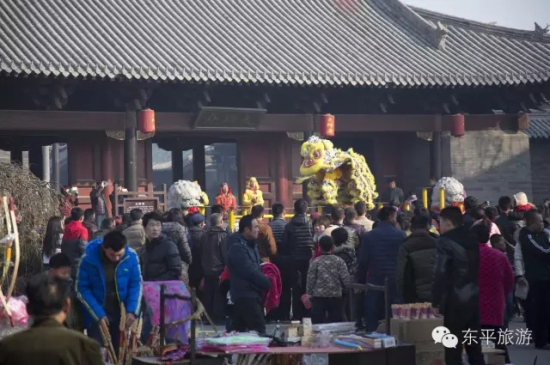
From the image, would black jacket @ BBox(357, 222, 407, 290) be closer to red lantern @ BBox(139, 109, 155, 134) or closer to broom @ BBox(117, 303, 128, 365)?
broom @ BBox(117, 303, 128, 365)

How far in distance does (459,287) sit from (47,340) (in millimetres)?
4308

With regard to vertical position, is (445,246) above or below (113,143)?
below

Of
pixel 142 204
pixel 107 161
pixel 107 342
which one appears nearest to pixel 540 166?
pixel 107 161

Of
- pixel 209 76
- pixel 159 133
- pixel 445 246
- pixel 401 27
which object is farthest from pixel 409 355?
pixel 401 27

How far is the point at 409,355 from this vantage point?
8.75 metres

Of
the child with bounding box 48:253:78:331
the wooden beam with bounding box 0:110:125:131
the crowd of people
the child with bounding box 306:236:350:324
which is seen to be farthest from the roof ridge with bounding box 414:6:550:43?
the child with bounding box 48:253:78:331

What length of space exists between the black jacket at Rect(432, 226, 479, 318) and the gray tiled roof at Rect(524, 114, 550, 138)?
69.5 ft

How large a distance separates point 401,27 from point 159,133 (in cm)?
648

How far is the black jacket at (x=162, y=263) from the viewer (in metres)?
10.8

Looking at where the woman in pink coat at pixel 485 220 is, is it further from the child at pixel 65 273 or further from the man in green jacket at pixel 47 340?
the man in green jacket at pixel 47 340

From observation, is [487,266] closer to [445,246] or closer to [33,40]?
[445,246]

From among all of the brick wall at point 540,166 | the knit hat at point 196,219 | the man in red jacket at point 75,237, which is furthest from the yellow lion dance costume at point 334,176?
the brick wall at point 540,166

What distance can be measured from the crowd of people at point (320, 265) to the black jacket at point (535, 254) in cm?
1

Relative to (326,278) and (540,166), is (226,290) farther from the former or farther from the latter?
(540,166)
